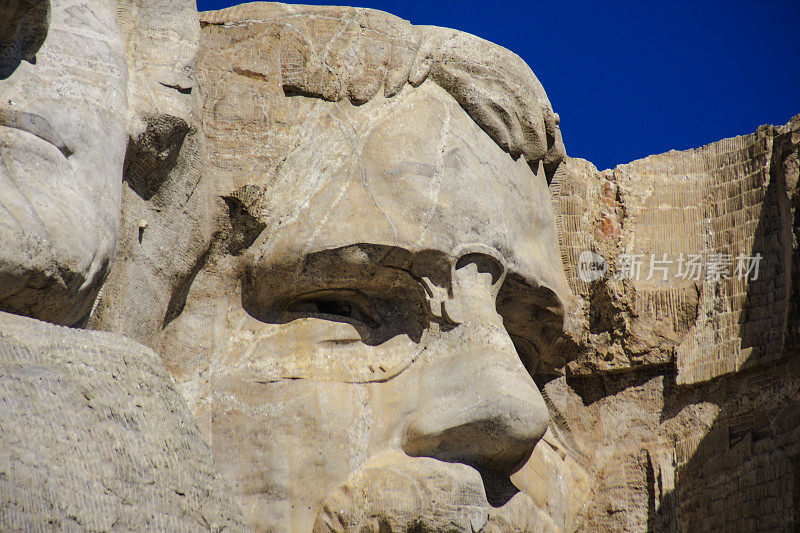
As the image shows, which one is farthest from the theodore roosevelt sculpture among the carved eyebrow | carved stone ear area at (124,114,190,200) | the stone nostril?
the carved eyebrow

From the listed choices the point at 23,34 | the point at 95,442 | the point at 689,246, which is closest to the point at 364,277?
the point at 23,34

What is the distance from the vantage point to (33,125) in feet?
8.58

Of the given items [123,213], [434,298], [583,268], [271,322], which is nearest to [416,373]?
[434,298]

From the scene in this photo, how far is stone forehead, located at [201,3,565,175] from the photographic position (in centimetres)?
346

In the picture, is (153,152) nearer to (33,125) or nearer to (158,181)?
(158,181)

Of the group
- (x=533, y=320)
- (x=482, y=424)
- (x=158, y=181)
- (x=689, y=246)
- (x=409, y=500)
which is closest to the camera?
(x=409, y=500)

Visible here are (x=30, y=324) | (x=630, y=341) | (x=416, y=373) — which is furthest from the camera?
(x=630, y=341)

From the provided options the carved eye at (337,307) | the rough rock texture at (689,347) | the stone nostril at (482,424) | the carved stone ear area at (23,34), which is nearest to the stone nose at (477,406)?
the stone nostril at (482,424)

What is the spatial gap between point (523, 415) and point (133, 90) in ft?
4.27

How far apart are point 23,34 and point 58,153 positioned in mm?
289

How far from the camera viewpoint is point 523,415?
3.06 metres

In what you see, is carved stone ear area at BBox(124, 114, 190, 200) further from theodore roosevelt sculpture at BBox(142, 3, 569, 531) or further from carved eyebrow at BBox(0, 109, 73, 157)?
carved eyebrow at BBox(0, 109, 73, 157)

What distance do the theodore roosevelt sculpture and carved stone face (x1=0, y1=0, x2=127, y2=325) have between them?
513mm

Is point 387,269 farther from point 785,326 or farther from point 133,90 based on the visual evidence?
point 785,326
